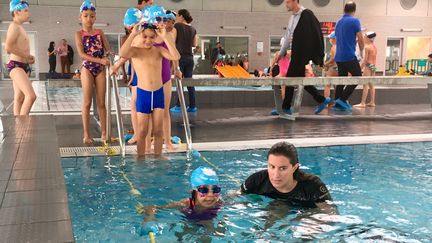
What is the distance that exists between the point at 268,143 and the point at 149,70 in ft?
7.24

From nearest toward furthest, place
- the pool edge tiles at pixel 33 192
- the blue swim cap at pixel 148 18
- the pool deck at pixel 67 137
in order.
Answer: the pool edge tiles at pixel 33 192 → the pool deck at pixel 67 137 → the blue swim cap at pixel 148 18

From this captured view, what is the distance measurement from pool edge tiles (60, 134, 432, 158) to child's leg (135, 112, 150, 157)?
276mm

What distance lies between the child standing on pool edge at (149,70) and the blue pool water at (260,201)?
60cm

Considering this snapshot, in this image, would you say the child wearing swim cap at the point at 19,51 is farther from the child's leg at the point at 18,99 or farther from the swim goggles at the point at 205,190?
the swim goggles at the point at 205,190

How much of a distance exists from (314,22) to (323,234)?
6.28m

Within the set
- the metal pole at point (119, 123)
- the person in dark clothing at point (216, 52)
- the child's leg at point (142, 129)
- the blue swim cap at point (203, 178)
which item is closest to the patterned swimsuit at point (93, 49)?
the metal pole at point (119, 123)

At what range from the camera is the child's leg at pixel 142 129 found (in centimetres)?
523

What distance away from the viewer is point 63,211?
7.96 ft

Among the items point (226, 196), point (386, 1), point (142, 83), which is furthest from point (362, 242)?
point (386, 1)

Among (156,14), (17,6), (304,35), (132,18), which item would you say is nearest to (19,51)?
(17,6)

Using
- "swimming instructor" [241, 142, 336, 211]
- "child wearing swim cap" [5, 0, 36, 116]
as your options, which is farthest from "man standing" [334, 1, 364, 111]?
"swimming instructor" [241, 142, 336, 211]

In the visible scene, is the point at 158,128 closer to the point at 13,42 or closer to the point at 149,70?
the point at 149,70

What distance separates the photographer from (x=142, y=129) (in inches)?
208

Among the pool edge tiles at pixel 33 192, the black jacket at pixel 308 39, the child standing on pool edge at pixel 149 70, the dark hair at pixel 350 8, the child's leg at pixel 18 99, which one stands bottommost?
the pool edge tiles at pixel 33 192
